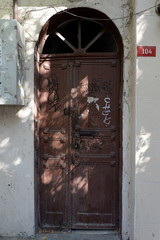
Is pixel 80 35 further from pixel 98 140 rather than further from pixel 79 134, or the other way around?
pixel 98 140

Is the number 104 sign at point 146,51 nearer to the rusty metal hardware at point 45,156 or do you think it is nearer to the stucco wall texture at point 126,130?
the stucco wall texture at point 126,130

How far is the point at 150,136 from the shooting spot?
3.53m

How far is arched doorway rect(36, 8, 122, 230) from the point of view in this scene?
4070 mm

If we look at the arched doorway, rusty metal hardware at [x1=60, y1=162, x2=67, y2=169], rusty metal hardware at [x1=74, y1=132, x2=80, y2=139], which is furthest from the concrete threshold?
rusty metal hardware at [x1=74, y1=132, x2=80, y2=139]

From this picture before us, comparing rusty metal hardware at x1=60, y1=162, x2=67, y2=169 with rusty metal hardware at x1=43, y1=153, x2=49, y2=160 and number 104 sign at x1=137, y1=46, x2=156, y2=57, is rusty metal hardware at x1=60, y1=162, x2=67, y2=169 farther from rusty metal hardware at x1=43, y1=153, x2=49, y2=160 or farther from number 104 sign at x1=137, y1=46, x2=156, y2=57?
number 104 sign at x1=137, y1=46, x2=156, y2=57

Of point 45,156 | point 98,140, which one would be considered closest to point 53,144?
point 45,156

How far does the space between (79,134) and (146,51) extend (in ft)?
4.92

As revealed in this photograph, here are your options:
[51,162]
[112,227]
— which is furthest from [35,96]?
[112,227]

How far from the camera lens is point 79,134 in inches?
161

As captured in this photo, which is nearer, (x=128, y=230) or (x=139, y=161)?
(x=139, y=161)

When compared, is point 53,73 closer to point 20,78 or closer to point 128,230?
point 20,78

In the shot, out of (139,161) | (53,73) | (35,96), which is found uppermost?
(53,73)

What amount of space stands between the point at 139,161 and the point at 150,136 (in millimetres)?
348

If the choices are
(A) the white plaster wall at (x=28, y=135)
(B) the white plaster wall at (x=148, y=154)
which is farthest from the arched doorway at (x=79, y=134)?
(B) the white plaster wall at (x=148, y=154)
